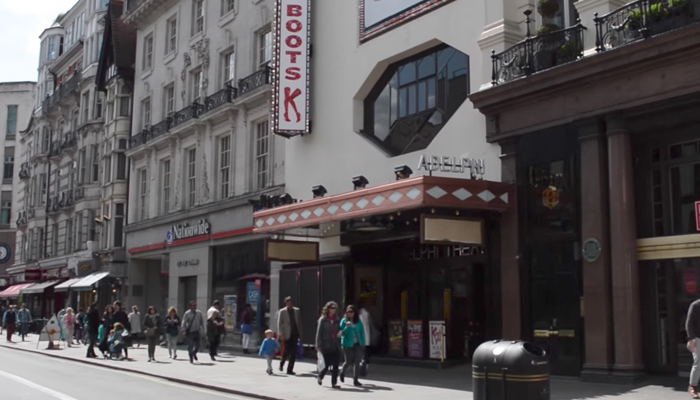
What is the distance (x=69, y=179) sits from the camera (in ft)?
166

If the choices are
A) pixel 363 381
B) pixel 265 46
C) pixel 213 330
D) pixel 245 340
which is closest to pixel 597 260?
pixel 363 381

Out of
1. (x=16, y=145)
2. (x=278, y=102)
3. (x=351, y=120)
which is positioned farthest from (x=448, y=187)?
(x=16, y=145)

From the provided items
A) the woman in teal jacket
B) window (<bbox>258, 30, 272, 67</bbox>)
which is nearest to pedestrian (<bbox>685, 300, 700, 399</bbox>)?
the woman in teal jacket

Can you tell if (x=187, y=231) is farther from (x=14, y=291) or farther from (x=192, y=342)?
(x=14, y=291)

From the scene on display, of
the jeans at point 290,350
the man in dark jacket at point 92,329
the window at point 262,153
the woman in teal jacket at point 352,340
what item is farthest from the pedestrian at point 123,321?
the woman in teal jacket at point 352,340

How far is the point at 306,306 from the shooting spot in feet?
78.2

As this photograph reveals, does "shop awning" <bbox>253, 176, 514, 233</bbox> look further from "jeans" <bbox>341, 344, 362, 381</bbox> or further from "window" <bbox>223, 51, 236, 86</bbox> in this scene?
"window" <bbox>223, 51, 236, 86</bbox>

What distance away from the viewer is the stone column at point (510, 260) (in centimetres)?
1750

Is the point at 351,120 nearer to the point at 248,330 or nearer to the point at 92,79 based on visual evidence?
the point at 248,330

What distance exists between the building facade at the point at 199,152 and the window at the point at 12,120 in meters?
40.8

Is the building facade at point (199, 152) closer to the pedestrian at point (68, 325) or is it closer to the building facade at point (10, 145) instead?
the pedestrian at point (68, 325)

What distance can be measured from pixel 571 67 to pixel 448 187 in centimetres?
345

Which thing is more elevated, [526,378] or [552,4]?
[552,4]

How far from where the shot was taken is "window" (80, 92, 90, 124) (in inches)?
1905
